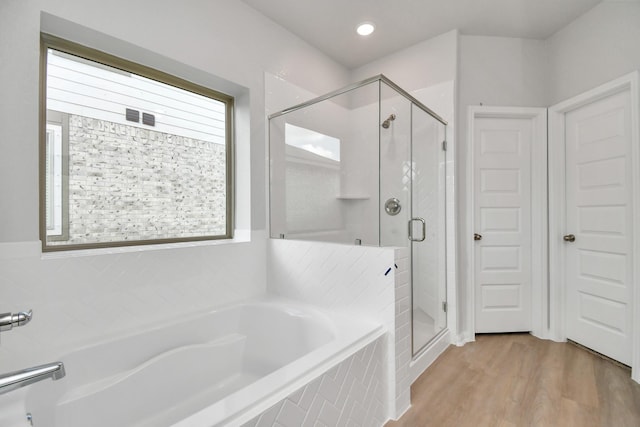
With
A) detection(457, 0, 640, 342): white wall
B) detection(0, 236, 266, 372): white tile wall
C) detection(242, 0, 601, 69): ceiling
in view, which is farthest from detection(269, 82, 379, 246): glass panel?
detection(457, 0, 640, 342): white wall

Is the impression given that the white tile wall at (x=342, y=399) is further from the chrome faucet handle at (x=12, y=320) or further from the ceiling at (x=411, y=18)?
the ceiling at (x=411, y=18)

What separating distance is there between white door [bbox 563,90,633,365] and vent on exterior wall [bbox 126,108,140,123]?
335 cm

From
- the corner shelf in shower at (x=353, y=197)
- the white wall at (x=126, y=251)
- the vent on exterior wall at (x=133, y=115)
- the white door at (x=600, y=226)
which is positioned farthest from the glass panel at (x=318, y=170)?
the white door at (x=600, y=226)

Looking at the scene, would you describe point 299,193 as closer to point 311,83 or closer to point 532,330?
point 311,83

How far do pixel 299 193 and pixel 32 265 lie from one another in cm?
162

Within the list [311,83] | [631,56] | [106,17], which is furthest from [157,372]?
[631,56]

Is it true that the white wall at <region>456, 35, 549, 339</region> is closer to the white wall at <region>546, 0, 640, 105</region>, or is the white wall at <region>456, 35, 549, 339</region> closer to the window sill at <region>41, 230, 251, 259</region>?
the white wall at <region>546, 0, 640, 105</region>

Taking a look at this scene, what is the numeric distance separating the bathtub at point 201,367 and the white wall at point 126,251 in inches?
5.8

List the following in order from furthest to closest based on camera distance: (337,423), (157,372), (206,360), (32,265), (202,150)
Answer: (202,150) → (206,360) → (157,372) → (32,265) → (337,423)

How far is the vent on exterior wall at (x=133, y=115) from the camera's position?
1.82 meters

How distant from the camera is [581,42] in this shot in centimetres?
240

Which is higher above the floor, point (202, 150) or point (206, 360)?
point (202, 150)

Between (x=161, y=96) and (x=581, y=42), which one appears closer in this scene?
(x=161, y=96)

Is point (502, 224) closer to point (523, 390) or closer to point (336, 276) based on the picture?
point (523, 390)
